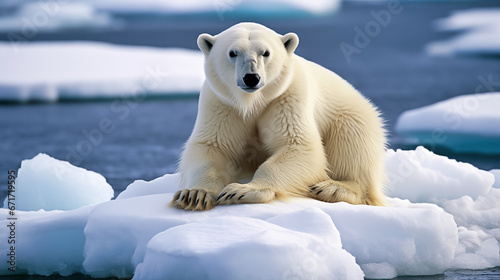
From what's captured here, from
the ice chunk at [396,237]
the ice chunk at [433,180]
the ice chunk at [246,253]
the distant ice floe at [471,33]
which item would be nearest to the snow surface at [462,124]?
the ice chunk at [433,180]

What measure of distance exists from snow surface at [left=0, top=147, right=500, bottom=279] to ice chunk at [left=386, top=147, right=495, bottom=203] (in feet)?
2.65

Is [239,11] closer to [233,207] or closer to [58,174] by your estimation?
[58,174]

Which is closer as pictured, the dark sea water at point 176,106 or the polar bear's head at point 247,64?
the polar bear's head at point 247,64

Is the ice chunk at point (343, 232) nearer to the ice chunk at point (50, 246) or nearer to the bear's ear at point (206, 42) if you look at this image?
the ice chunk at point (50, 246)

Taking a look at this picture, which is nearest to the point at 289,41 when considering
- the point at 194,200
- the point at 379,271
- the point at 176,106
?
the point at 194,200

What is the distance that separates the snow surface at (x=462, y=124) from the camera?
9.15 m

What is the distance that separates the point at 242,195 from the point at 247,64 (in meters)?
0.71

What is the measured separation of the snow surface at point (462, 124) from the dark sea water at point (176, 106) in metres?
0.24

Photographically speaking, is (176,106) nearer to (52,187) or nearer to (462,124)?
(462,124)

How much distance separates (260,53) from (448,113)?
585cm

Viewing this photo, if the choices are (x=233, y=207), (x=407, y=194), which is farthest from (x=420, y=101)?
(x=233, y=207)

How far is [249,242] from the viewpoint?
3490mm

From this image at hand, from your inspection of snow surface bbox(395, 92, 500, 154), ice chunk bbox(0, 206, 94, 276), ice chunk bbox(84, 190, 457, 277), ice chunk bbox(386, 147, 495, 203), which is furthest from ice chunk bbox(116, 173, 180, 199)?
snow surface bbox(395, 92, 500, 154)

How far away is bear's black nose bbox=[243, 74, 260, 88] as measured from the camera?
402cm
